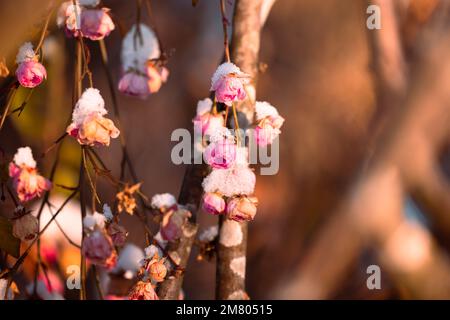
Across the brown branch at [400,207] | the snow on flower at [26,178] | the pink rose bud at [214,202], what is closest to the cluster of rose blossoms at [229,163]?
the pink rose bud at [214,202]

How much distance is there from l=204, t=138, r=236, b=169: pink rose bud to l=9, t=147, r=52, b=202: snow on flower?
0.70ft

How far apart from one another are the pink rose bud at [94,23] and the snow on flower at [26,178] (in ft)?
0.56

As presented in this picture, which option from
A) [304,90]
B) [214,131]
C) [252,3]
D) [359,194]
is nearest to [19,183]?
[214,131]

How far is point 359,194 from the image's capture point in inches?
60.1

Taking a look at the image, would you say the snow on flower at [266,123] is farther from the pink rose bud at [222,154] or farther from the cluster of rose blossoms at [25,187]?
the cluster of rose blossoms at [25,187]

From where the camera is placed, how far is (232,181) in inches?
36.2

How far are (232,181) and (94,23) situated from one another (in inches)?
10.4

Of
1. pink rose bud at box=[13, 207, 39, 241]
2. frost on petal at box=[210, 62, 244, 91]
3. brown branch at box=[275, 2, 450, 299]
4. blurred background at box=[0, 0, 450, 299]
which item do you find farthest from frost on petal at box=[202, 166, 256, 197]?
blurred background at box=[0, 0, 450, 299]

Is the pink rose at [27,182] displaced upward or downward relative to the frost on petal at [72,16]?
downward

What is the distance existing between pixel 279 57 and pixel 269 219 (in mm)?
530

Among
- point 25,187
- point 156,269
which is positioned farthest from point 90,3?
point 156,269

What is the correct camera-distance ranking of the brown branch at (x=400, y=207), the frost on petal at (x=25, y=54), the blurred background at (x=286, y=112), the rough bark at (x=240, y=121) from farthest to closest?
1. the blurred background at (x=286, y=112)
2. the brown branch at (x=400, y=207)
3. the rough bark at (x=240, y=121)
4. the frost on petal at (x=25, y=54)

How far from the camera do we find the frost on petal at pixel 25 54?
36.9 inches

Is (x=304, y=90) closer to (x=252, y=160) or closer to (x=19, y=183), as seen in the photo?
(x=252, y=160)
